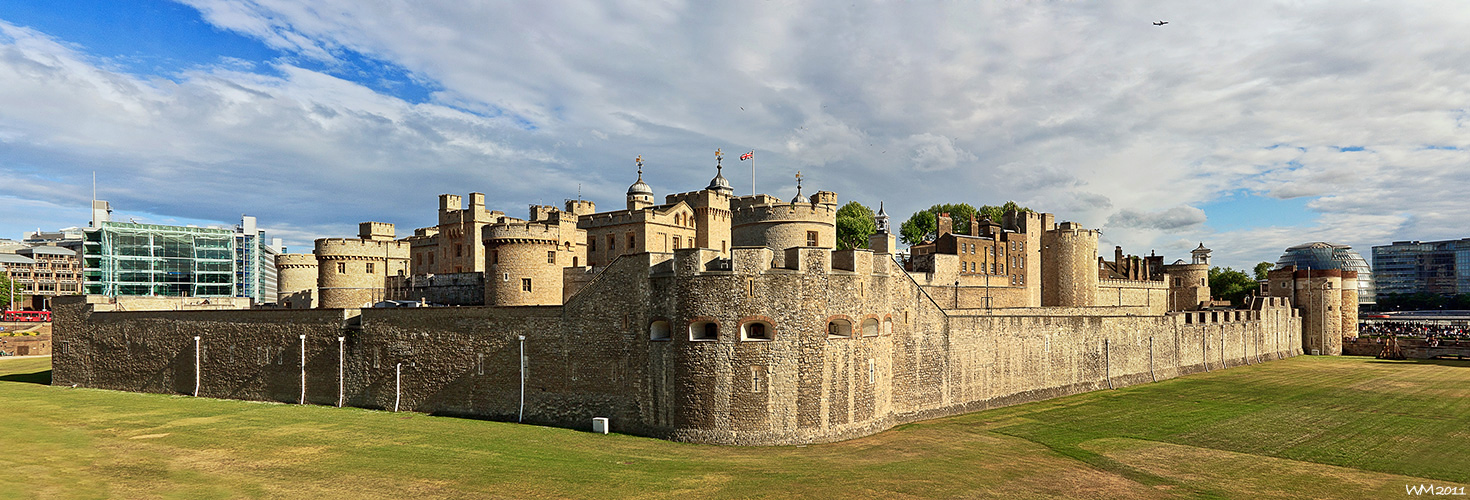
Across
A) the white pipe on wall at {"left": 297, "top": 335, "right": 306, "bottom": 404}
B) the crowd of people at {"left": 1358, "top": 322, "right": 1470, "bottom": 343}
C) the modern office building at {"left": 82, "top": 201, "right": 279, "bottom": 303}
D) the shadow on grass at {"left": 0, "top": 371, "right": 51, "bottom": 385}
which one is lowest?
the crowd of people at {"left": 1358, "top": 322, "right": 1470, "bottom": 343}

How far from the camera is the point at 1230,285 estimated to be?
11156 centimetres

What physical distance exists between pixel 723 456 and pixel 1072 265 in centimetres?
5745

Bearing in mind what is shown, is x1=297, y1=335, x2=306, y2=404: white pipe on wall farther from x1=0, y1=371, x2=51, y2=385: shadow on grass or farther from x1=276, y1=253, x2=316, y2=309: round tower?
x1=276, y1=253, x2=316, y2=309: round tower

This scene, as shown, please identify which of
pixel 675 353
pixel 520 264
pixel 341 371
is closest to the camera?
pixel 675 353

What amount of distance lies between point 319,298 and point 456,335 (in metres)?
31.8

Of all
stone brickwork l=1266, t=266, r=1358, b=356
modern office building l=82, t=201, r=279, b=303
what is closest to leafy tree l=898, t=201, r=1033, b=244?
stone brickwork l=1266, t=266, r=1358, b=356

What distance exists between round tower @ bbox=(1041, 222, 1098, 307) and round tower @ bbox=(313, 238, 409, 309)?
60.7 m

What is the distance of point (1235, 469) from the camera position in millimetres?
27891

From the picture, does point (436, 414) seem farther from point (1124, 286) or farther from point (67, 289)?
point (67, 289)

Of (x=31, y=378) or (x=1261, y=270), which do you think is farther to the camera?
(x=1261, y=270)

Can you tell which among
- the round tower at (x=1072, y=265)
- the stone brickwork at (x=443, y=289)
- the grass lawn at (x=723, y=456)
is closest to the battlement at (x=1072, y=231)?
the round tower at (x=1072, y=265)

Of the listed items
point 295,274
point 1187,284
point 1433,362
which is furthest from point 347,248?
point 1187,284

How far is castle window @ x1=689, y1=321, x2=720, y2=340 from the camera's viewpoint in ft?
100

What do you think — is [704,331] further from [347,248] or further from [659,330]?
[347,248]
